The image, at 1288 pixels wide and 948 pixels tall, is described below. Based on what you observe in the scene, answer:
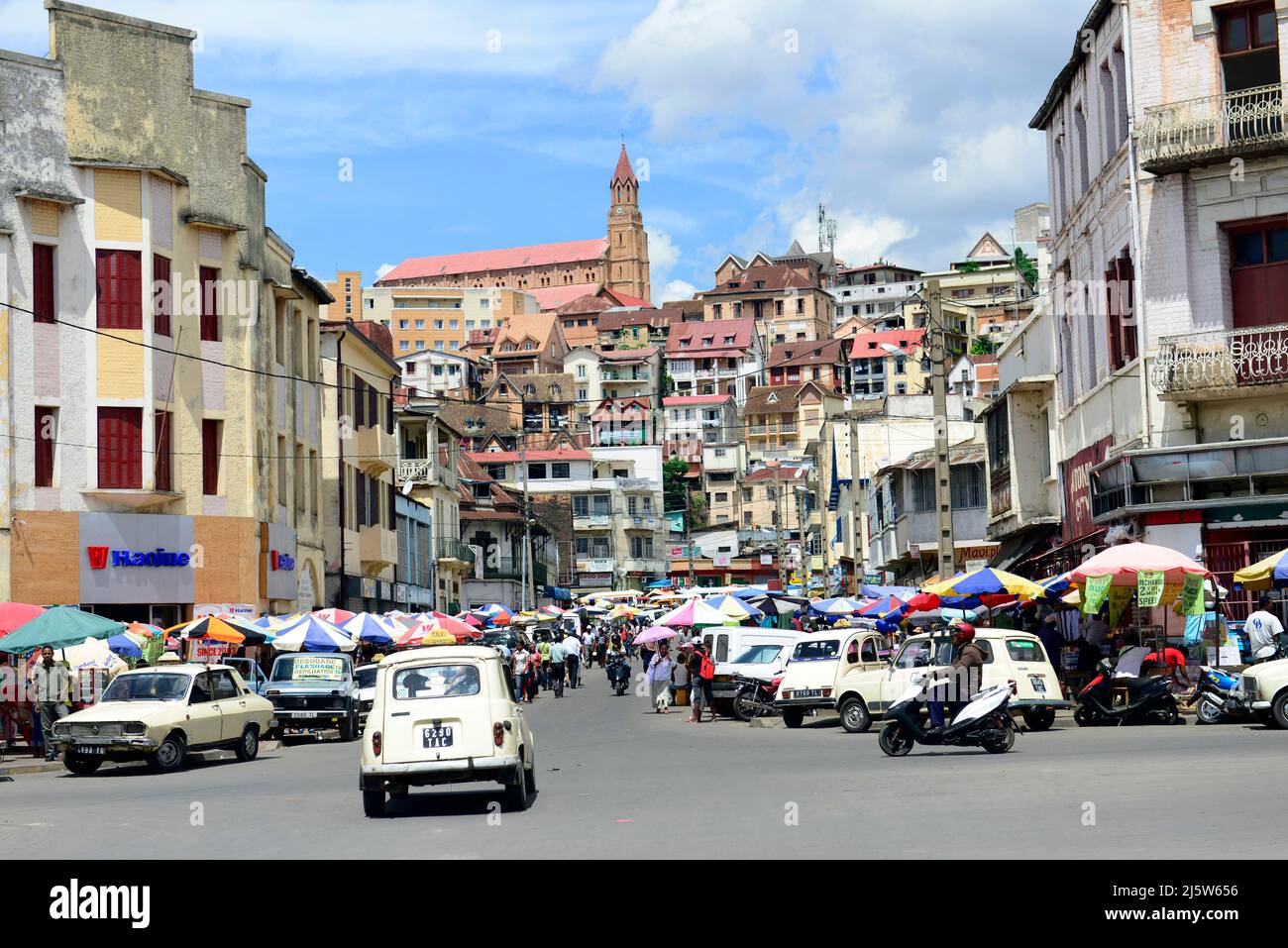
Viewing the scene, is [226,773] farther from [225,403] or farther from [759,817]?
[225,403]

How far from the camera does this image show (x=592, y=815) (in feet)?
51.4

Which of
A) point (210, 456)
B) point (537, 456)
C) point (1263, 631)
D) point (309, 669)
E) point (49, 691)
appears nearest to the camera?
point (1263, 631)

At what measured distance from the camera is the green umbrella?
28453 mm

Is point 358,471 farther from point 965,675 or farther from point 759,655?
point 965,675

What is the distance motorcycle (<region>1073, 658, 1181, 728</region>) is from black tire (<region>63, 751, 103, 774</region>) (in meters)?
15.8

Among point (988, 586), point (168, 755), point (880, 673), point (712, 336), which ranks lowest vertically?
point (168, 755)

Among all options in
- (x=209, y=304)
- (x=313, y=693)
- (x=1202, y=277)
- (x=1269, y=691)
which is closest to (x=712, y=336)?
(x=209, y=304)

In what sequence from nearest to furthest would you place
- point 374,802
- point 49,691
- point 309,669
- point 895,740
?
point 374,802
point 895,740
point 49,691
point 309,669

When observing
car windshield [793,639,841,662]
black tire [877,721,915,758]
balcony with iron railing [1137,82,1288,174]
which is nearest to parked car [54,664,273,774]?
car windshield [793,639,841,662]

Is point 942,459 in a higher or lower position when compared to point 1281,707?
higher

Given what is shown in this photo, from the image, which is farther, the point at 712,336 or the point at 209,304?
the point at 712,336

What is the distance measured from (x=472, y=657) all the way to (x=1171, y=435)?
62.1 feet

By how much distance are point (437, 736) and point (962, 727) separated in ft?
26.6

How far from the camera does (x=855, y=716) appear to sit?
97.5 feet
